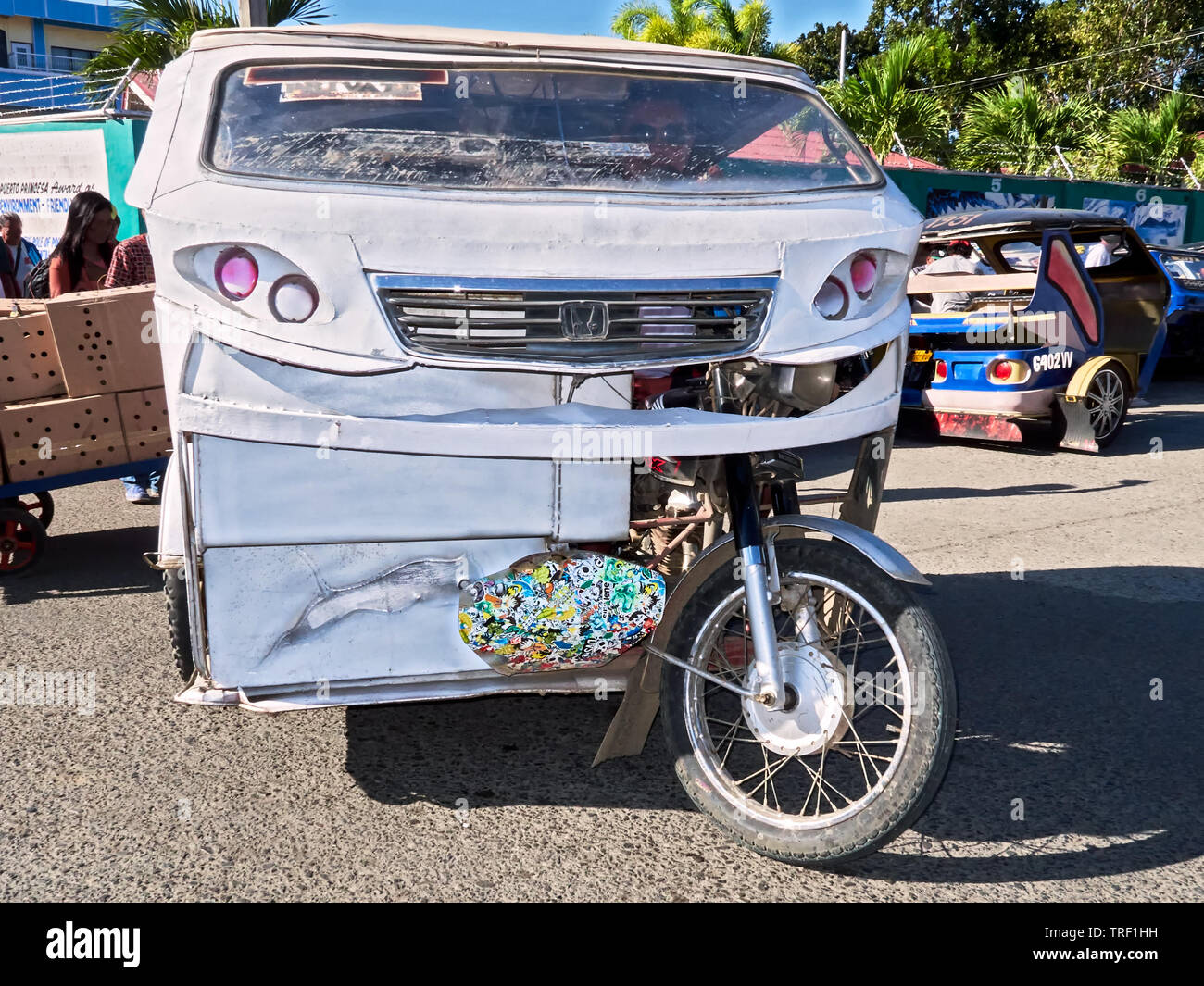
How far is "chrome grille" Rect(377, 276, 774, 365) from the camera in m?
2.95

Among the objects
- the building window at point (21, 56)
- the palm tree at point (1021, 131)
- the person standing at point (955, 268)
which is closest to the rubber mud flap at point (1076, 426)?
the person standing at point (955, 268)

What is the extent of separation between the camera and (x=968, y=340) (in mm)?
9688

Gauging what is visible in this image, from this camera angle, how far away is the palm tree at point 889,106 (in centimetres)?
2352

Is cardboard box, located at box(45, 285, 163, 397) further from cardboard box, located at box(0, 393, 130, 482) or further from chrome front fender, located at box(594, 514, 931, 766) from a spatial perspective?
chrome front fender, located at box(594, 514, 931, 766)

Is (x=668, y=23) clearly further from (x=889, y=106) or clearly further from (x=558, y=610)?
(x=558, y=610)

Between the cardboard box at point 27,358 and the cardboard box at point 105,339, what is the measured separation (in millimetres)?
84

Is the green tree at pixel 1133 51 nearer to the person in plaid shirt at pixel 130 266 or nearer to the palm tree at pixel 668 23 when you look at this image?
the palm tree at pixel 668 23

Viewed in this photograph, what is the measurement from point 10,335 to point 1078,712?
4.84 m

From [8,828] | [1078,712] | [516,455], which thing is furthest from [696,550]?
[8,828]

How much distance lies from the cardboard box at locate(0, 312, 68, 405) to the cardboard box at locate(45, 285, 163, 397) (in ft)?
0.28

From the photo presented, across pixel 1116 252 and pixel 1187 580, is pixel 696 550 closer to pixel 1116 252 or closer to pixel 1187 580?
pixel 1187 580

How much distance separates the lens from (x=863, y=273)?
329 cm

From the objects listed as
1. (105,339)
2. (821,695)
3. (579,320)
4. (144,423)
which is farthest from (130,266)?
(821,695)

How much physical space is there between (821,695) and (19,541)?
15.2ft
